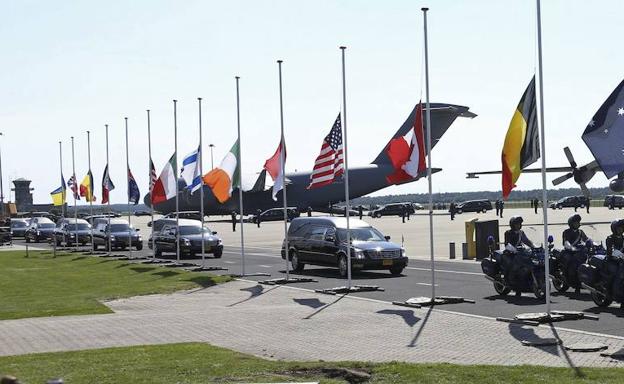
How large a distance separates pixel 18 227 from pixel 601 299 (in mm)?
63673

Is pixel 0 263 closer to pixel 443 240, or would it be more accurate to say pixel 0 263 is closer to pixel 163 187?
pixel 163 187

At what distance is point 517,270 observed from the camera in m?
19.5

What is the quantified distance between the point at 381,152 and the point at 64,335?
241 ft

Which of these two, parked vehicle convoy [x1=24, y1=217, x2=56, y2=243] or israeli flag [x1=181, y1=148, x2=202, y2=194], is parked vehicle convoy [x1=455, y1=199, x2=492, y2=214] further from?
israeli flag [x1=181, y1=148, x2=202, y2=194]

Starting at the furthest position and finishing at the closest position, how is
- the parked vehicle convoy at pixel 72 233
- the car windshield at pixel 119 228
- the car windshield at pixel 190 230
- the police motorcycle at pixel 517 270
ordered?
the parked vehicle convoy at pixel 72 233
the car windshield at pixel 119 228
the car windshield at pixel 190 230
the police motorcycle at pixel 517 270

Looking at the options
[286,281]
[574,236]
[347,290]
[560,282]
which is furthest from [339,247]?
[574,236]

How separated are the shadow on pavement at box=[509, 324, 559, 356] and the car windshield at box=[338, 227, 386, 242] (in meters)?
13.0

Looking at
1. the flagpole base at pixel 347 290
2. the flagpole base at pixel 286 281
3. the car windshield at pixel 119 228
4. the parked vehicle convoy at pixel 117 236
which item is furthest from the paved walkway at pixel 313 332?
the car windshield at pixel 119 228

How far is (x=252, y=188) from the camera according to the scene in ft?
275

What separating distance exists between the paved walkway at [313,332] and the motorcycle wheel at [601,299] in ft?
8.50

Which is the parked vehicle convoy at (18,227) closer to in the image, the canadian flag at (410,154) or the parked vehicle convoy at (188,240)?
the parked vehicle convoy at (188,240)

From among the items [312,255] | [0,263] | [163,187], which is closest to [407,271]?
[312,255]

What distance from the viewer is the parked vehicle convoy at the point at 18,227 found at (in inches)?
2854

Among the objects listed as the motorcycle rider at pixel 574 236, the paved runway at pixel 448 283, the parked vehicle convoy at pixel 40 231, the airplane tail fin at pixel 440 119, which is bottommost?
the paved runway at pixel 448 283
